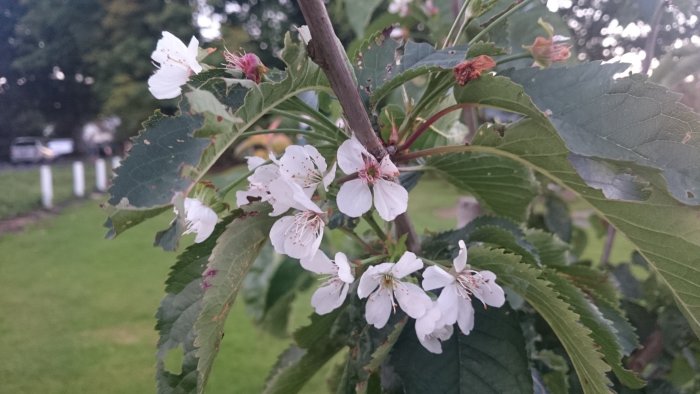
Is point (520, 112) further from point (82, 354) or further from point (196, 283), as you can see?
point (82, 354)


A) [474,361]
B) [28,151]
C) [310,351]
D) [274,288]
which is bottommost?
[28,151]

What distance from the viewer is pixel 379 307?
0.60 metres

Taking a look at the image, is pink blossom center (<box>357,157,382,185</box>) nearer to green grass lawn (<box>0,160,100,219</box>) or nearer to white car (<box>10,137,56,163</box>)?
green grass lawn (<box>0,160,100,219</box>)

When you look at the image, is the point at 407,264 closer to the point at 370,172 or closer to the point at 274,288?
the point at 370,172

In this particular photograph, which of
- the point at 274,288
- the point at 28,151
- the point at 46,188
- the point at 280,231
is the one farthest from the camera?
the point at 28,151

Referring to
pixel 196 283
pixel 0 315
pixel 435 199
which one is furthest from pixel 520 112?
pixel 435 199

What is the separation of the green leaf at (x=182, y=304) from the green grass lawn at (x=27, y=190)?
8.30m

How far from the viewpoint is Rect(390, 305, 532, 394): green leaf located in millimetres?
640

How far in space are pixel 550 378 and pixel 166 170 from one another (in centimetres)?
70

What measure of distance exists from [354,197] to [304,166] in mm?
54

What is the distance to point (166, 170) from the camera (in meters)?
0.49

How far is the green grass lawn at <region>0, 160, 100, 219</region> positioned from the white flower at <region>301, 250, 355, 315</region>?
27.7 ft

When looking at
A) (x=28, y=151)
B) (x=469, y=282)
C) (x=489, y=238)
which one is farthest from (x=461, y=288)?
(x=28, y=151)

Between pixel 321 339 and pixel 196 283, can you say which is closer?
pixel 196 283
